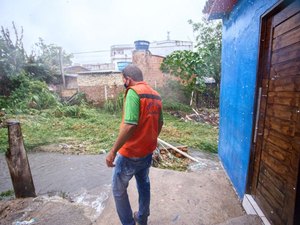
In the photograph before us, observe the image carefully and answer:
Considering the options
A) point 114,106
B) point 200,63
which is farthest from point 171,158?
point 200,63

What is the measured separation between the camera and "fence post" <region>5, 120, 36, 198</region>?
2.93 metres

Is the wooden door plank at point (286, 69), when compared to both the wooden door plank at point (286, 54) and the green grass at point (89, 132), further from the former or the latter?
the green grass at point (89, 132)

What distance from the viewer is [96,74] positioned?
1273cm

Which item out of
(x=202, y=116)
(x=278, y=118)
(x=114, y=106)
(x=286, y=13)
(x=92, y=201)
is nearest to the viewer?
(x=286, y=13)

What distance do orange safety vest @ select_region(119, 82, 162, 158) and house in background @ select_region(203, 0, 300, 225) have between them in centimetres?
116

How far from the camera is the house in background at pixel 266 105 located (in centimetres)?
174

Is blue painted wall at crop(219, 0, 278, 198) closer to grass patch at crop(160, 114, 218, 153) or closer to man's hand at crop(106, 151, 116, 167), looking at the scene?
man's hand at crop(106, 151, 116, 167)

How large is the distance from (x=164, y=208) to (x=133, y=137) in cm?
128

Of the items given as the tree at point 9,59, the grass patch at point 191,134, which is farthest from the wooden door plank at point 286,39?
the tree at point 9,59

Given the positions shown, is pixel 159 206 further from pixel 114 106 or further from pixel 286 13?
pixel 114 106

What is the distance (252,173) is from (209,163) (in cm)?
250

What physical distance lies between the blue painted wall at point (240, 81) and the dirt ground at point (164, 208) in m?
0.30

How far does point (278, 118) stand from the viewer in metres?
2.00

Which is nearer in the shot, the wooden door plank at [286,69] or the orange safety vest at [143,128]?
the wooden door plank at [286,69]
